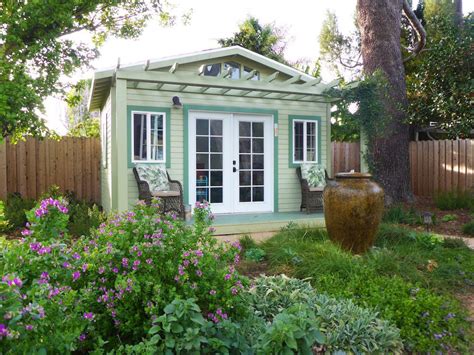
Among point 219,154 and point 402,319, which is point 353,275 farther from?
point 219,154

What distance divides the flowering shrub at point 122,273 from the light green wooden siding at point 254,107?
487 centimetres

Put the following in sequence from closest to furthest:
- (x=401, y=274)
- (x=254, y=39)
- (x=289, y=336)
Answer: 1. (x=289, y=336)
2. (x=401, y=274)
3. (x=254, y=39)

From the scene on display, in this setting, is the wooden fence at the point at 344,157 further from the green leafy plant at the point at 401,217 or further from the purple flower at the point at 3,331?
the purple flower at the point at 3,331

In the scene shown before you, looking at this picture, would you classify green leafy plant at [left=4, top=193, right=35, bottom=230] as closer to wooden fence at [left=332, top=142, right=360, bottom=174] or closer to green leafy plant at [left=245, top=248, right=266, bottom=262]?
green leafy plant at [left=245, top=248, right=266, bottom=262]

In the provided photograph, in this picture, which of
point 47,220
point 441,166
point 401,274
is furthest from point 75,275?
point 441,166

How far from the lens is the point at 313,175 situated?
8.13m

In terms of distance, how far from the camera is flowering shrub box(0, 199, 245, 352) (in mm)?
1989

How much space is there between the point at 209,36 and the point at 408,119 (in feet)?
40.2

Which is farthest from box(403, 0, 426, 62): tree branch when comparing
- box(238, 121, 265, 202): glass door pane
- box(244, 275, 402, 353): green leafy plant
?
box(244, 275, 402, 353): green leafy plant

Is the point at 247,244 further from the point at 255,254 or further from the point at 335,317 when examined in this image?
the point at 335,317

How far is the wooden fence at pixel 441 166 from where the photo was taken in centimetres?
910

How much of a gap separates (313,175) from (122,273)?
6322 mm

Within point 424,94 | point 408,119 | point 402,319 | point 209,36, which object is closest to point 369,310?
point 402,319

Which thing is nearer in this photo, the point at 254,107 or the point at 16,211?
the point at 16,211
